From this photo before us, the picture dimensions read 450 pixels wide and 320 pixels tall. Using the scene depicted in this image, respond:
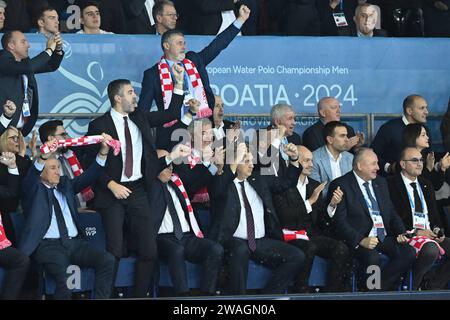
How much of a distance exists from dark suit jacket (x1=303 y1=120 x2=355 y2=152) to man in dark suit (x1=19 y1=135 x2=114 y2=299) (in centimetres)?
229

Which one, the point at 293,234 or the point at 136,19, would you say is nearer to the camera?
the point at 293,234

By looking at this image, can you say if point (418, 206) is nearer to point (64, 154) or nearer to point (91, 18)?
point (64, 154)

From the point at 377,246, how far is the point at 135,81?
272 centimetres

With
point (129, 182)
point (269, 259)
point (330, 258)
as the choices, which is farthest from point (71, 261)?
point (330, 258)

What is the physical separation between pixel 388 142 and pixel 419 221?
910mm

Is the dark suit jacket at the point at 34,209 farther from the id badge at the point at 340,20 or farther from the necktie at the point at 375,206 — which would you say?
the id badge at the point at 340,20

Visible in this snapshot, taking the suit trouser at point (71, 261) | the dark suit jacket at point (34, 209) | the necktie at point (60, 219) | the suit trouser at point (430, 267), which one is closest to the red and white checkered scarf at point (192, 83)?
the dark suit jacket at point (34, 209)

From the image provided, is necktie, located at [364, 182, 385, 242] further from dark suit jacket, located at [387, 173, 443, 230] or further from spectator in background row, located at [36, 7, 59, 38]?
spectator in background row, located at [36, 7, 59, 38]

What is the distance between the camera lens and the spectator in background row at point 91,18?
12.4m

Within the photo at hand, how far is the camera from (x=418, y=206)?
12117mm
